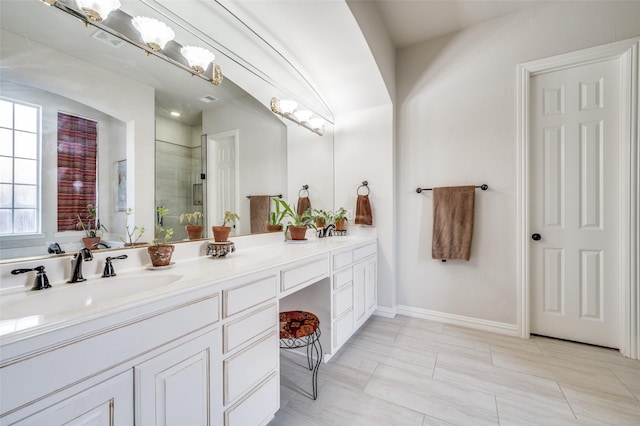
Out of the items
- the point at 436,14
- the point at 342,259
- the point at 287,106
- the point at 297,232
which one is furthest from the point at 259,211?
the point at 436,14

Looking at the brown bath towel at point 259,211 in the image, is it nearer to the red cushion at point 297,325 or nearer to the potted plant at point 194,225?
the potted plant at point 194,225

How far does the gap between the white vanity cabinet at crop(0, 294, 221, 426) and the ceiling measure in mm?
2711

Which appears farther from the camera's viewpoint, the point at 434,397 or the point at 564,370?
the point at 564,370

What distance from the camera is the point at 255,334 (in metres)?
1.19

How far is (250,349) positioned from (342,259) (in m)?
0.98

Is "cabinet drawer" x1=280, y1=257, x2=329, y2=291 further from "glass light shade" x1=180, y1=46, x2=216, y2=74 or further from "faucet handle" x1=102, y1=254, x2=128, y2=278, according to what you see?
"glass light shade" x1=180, y1=46, x2=216, y2=74

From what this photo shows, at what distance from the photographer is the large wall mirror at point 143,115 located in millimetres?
1023

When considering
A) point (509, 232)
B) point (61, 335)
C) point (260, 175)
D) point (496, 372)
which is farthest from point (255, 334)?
point (509, 232)

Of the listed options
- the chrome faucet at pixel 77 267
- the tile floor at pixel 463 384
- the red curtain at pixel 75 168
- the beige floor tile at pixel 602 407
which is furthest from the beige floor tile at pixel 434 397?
the red curtain at pixel 75 168

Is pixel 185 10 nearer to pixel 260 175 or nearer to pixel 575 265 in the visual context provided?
pixel 260 175

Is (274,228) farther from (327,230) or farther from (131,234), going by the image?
(131,234)

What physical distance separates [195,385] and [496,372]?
191 cm

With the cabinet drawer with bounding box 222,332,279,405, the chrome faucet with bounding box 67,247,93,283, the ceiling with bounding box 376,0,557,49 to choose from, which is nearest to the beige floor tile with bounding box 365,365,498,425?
the cabinet drawer with bounding box 222,332,279,405

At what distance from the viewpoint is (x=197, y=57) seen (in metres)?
1.54
